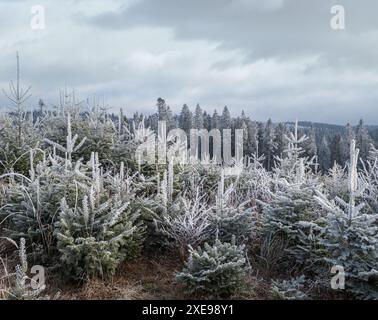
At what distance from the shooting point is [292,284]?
4812mm

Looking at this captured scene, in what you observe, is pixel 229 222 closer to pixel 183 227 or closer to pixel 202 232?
pixel 202 232

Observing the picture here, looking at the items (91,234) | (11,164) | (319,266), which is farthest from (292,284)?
(11,164)

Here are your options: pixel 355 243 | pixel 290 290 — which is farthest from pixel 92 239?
pixel 355 243

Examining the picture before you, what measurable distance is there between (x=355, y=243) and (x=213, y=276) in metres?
1.58

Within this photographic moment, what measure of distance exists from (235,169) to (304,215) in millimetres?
2836

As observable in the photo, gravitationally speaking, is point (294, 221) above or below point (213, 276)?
above

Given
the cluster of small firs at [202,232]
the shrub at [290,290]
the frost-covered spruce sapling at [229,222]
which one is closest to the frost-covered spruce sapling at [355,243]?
the cluster of small firs at [202,232]

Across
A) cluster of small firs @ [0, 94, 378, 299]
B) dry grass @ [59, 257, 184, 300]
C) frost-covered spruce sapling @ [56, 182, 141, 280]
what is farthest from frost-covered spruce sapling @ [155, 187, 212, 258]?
frost-covered spruce sapling @ [56, 182, 141, 280]

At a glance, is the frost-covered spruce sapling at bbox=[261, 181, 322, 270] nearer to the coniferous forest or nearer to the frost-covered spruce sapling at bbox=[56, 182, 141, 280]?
the coniferous forest

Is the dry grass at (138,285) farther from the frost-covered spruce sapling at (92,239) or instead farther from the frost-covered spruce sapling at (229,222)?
the frost-covered spruce sapling at (229,222)

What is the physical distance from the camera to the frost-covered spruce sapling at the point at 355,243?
4480mm

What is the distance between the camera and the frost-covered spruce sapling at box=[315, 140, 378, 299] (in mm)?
4480

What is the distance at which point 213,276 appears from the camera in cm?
464
